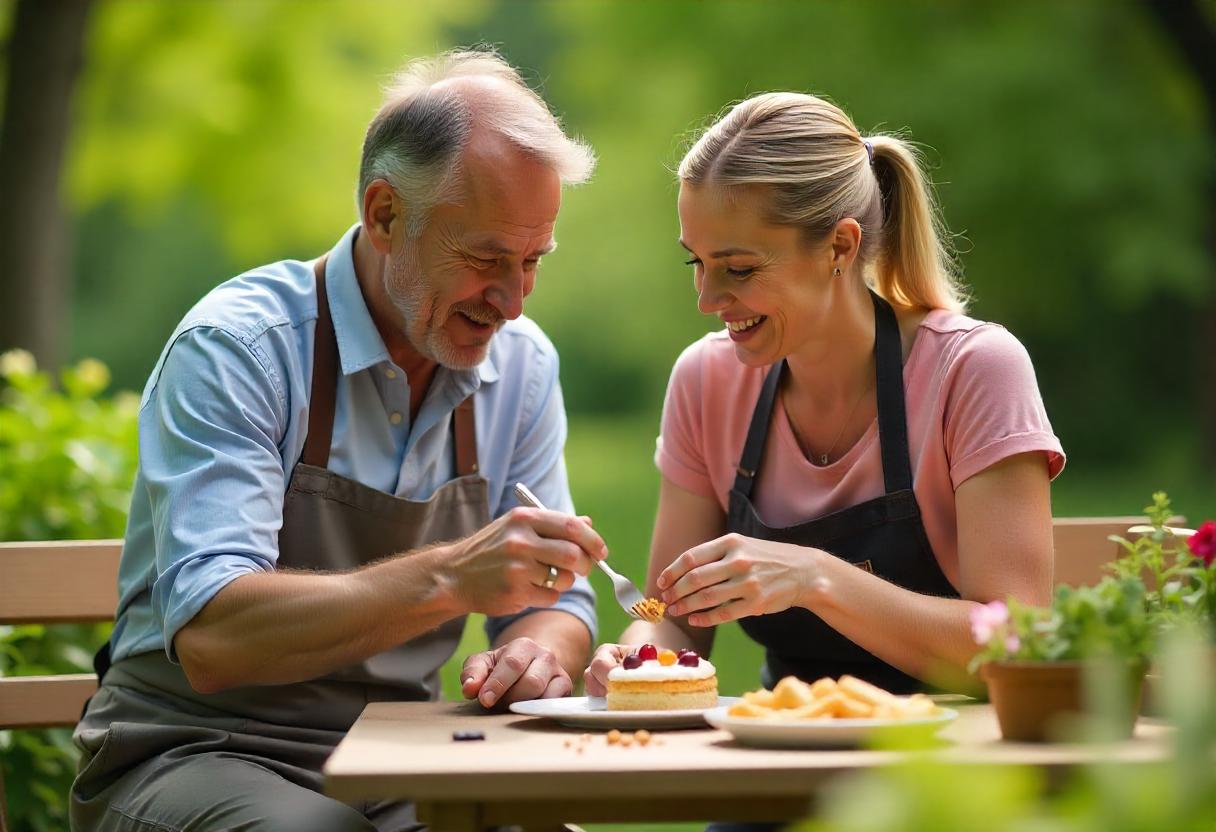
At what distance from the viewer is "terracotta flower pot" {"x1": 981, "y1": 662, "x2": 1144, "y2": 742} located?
2105mm

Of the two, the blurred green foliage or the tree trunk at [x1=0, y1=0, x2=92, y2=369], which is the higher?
the tree trunk at [x1=0, y1=0, x2=92, y2=369]

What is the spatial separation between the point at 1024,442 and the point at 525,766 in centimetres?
130

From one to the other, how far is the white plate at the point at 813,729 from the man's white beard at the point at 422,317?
48.9 inches

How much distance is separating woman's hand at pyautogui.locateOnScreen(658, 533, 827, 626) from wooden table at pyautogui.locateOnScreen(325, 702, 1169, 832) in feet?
0.96

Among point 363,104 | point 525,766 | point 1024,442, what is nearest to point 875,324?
point 1024,442

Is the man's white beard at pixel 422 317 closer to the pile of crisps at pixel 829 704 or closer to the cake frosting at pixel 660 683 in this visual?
the cake frosting at pixel 660 683

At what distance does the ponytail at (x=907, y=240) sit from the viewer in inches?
129

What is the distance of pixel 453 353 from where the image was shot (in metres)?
3.19

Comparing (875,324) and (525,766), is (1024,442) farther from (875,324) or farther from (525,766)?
(525,766)

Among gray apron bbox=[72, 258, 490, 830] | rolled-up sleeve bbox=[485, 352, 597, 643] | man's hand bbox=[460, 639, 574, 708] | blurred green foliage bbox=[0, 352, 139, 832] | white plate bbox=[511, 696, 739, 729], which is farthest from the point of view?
blurred green foliage bbox=[0, 352, 139, 832]

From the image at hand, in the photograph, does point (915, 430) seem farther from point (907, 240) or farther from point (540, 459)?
point (540, 459)

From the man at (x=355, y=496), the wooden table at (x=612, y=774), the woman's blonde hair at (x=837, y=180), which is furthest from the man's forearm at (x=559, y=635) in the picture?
the woman's blonde hair at (x=837, y=180)

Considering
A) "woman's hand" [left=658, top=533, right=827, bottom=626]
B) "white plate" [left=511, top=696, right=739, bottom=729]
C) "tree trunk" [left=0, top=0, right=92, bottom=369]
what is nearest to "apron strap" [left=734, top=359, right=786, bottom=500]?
"woman's hand" [left=658, top=533, right=827, bottom=626]

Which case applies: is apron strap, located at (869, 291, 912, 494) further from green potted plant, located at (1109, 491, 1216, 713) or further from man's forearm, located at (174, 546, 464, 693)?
man's forearm, located at (174, 546, 464, 693)
